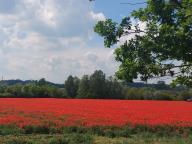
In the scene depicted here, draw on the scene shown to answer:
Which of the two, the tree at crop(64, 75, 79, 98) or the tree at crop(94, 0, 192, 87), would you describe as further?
the tree at crop(64, 75, 79, 98)

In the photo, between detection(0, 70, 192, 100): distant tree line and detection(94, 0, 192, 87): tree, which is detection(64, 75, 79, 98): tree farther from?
detection(94, 0, 192, 87): tree

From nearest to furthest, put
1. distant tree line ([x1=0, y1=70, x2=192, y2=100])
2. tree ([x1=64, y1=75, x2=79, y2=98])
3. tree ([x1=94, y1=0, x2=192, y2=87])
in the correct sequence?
tree ([x1=94, y1=0, x2=192, y2=87]) → distant tree line ([x1=0, y1=70, x2=192, y2=100]) → tree ([x1=64, y1=75, x2=79, y2=98])

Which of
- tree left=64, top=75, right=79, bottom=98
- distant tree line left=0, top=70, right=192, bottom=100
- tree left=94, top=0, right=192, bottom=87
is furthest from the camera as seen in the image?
tree left=64, top=75, right=79, bottom=98

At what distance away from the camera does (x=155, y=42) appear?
8680mm

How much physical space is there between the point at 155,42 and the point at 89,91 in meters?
100

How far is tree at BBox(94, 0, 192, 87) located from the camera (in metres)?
8.33

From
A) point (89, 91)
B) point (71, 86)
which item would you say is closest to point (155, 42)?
point (89, 91)

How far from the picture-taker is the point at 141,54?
8.81 metres

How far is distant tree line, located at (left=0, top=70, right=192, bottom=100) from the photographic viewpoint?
324ft

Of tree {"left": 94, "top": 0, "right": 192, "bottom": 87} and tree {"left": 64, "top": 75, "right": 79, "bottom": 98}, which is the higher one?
tree {"left": 64, "top": 75, "right": 79, "bottom": 98}

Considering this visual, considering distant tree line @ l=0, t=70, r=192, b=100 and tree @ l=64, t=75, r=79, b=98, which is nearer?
distant tree line @ l=0, t=70, r=192, b=100

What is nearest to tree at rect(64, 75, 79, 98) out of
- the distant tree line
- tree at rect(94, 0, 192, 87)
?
the distant tree line

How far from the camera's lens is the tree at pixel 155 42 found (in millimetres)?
8328

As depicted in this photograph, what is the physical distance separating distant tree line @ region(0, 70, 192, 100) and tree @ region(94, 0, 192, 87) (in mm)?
80763
